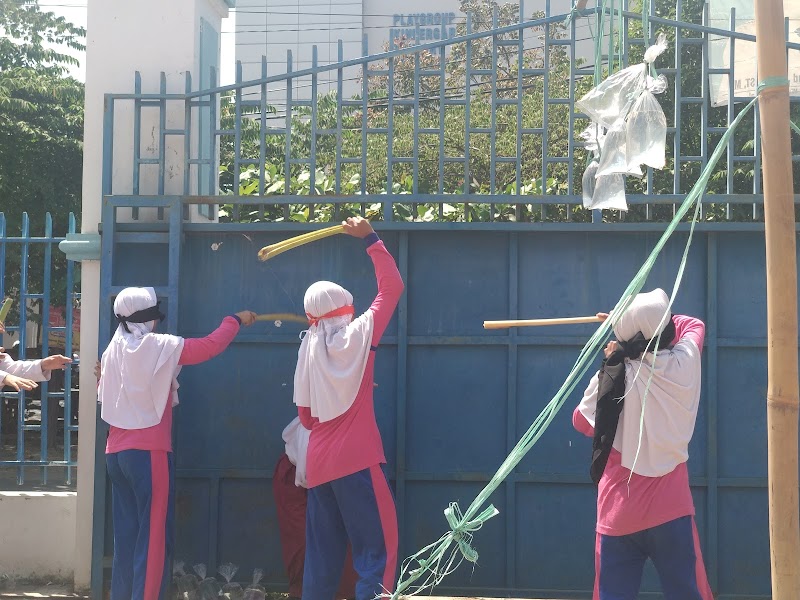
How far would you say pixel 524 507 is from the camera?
5.05 metres

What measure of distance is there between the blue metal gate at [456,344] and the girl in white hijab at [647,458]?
4.07 ft

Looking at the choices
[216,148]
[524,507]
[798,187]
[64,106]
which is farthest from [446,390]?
[64,106]

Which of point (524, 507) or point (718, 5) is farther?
point (718, 5)

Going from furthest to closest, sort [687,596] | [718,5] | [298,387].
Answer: [718,5]
[298,387]
[687,596]

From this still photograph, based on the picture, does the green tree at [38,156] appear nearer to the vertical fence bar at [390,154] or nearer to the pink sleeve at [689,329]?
the vertical fence bar at [390,154]

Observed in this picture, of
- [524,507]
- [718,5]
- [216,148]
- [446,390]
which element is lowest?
[524,507]

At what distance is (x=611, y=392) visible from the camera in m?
3.76

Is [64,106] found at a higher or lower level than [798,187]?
higher

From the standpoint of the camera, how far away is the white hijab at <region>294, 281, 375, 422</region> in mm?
4309

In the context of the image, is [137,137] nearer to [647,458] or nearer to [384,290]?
[384,290]

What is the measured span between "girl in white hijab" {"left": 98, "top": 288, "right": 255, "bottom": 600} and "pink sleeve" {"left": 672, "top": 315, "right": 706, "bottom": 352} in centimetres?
200

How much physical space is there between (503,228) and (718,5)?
16.9ft

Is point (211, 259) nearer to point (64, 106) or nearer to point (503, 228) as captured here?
point (503, 228)

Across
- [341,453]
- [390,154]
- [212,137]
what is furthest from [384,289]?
[212,137]
